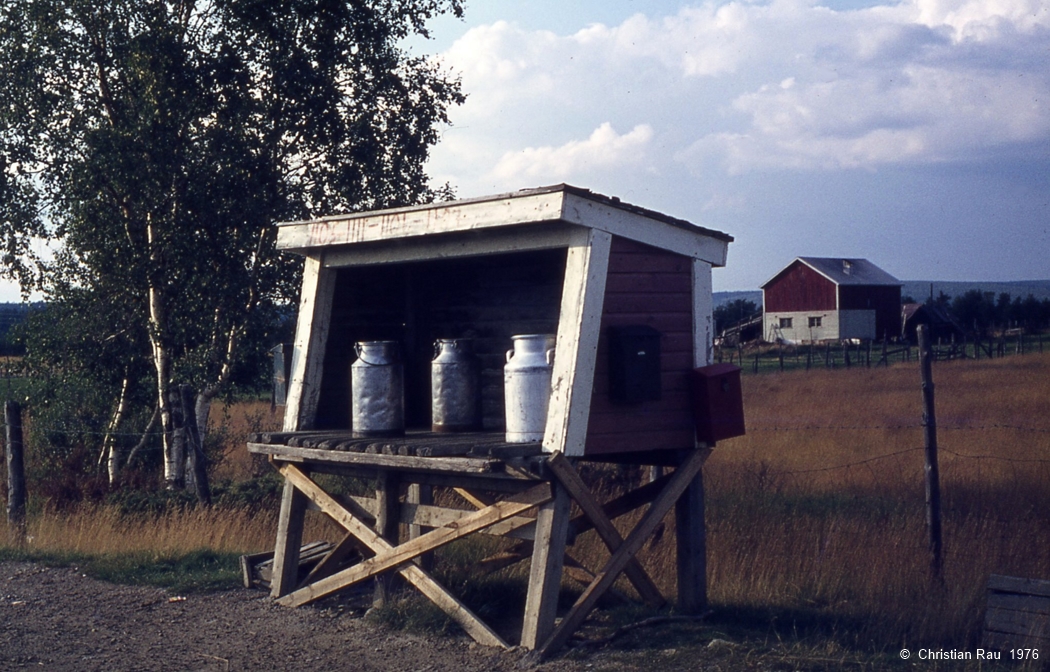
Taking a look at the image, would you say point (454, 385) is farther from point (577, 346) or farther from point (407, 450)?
point (577, 346)

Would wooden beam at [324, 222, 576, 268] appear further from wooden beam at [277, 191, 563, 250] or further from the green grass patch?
the green grass patch

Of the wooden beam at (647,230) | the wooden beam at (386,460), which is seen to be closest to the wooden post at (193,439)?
the wooden beam at (386,460)

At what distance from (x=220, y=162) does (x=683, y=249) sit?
8.29 meters

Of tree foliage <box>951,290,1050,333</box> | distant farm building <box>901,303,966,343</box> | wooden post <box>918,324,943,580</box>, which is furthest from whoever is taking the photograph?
tree foliage <box>951,290,1050,333</box>

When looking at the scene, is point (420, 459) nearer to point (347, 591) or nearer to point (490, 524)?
point (490, 524)

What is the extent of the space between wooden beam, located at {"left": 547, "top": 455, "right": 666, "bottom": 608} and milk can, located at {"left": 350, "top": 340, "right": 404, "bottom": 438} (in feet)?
5.14

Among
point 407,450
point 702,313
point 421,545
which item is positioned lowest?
point 421,545

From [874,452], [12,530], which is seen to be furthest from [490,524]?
[874,452]

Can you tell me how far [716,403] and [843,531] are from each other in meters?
2.86

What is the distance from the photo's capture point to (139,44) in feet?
42.5

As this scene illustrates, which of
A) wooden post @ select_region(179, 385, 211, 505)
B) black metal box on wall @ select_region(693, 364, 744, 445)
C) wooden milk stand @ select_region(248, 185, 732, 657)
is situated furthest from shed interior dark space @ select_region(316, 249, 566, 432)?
wooden post @ select_region(179, 385, 211, 505)

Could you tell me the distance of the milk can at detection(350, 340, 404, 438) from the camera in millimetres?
7312

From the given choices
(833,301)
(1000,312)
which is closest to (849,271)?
(833,301)

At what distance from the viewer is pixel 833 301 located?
182 ft
